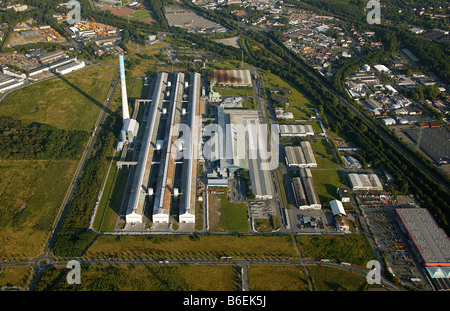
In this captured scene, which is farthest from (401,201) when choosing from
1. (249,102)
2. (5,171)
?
(5,171)

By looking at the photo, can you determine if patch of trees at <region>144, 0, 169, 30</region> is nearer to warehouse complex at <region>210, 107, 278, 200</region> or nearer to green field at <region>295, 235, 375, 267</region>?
warehouse complex at <region>210, 107, 278, 200</region>

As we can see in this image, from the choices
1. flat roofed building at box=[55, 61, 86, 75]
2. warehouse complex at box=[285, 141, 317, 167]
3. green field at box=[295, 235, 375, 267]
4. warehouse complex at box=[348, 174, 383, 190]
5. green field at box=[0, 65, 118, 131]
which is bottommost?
green field at box=[295, 235, 375, 267]

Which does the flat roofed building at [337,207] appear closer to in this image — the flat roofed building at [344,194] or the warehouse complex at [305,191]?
the flat roofed building at [344,194]

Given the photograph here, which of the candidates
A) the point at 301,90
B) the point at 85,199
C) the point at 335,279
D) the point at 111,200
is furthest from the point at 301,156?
the point at 85,199

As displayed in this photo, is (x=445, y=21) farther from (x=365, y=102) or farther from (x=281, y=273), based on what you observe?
(x=281, y=273)

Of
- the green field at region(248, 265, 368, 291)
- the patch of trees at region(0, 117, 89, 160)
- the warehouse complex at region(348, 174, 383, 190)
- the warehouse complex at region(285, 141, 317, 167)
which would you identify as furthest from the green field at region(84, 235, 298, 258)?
the patch of trees at region(0, 117, 89, 160)

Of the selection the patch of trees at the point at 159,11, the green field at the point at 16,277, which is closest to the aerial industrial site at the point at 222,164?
the green field at the point at 16,277

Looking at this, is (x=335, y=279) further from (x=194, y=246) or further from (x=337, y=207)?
(x=194, y=246)

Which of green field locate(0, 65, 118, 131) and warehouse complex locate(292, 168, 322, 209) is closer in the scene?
warehouse complex locate(292, 168, 322, 209)
